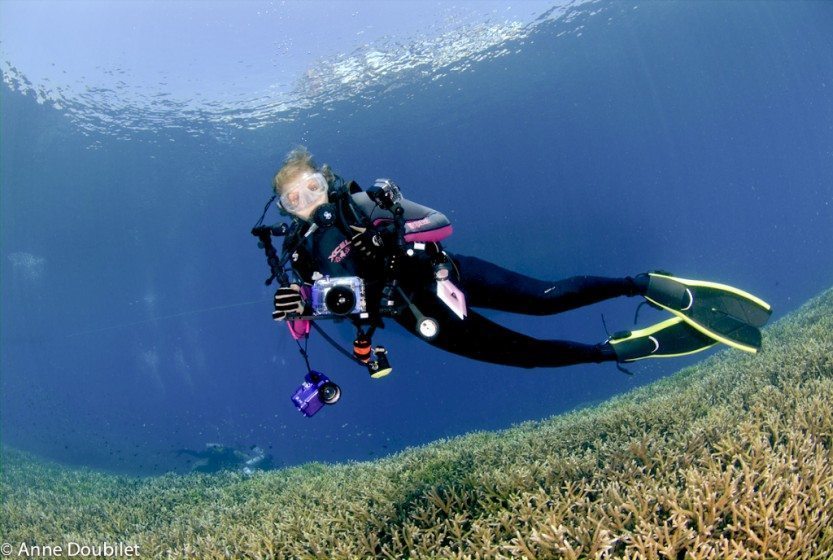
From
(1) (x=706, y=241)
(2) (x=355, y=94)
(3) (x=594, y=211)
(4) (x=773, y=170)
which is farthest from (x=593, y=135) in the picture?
(4) (x=773, y=170)

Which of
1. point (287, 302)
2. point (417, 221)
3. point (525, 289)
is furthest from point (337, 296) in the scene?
point (525, 289)

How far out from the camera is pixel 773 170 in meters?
80.9

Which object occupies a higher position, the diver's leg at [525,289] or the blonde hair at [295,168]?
the blonde hair at [295,168]

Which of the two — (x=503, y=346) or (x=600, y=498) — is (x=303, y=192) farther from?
(x=600, y=498)

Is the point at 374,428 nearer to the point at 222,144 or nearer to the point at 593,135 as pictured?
the point at 222,144

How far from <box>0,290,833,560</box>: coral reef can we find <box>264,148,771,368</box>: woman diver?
0.82 meters

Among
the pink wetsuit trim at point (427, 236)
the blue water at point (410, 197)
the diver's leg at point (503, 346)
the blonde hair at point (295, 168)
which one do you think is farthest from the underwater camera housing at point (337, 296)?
the blue water at point (410, 197)

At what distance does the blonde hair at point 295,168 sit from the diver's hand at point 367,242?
0.91m

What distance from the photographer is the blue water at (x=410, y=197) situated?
36844 mm

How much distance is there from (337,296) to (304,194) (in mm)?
1445

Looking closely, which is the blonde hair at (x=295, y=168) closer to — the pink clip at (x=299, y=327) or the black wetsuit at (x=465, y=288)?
the black wetsuit at (x=465, y=288)

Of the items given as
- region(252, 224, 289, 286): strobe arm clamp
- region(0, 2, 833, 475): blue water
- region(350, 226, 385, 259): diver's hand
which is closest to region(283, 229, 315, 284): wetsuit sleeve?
region(252, 224, 289, 286): strobe arm clamp

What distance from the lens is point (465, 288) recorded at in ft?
17.0

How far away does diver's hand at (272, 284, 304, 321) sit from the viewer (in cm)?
394
